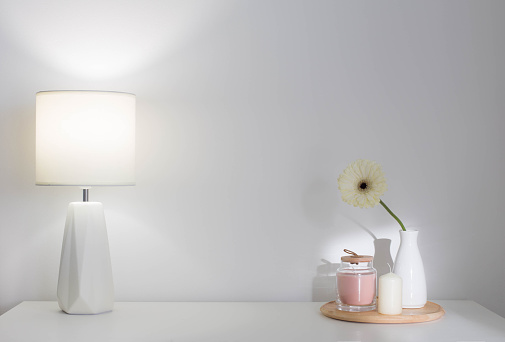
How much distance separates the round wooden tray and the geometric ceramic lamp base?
2.05ft

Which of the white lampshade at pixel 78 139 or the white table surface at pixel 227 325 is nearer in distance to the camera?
the white table surface at pixel 227 325

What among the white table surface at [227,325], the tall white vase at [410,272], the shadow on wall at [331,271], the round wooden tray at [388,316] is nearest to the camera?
the white table surface at [227,325]

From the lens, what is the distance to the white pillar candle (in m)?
1.56

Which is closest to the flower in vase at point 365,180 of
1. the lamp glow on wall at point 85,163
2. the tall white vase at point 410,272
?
the tall white vase at point 410,272

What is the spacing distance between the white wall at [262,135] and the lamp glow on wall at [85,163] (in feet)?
0.71

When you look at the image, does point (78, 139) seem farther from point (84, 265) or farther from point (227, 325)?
point (227, 325)

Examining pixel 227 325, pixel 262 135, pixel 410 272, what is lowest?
pixel 227 325

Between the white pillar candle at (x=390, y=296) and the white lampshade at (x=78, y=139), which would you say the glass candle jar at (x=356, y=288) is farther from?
the white lampshade at (x=78, y=139)

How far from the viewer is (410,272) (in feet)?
5.40

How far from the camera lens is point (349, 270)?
1607mm

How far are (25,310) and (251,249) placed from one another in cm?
69

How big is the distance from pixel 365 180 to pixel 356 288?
0.31 m

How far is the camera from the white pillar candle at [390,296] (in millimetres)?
1556

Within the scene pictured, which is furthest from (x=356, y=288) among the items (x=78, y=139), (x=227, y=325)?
(x=78, y=139)
